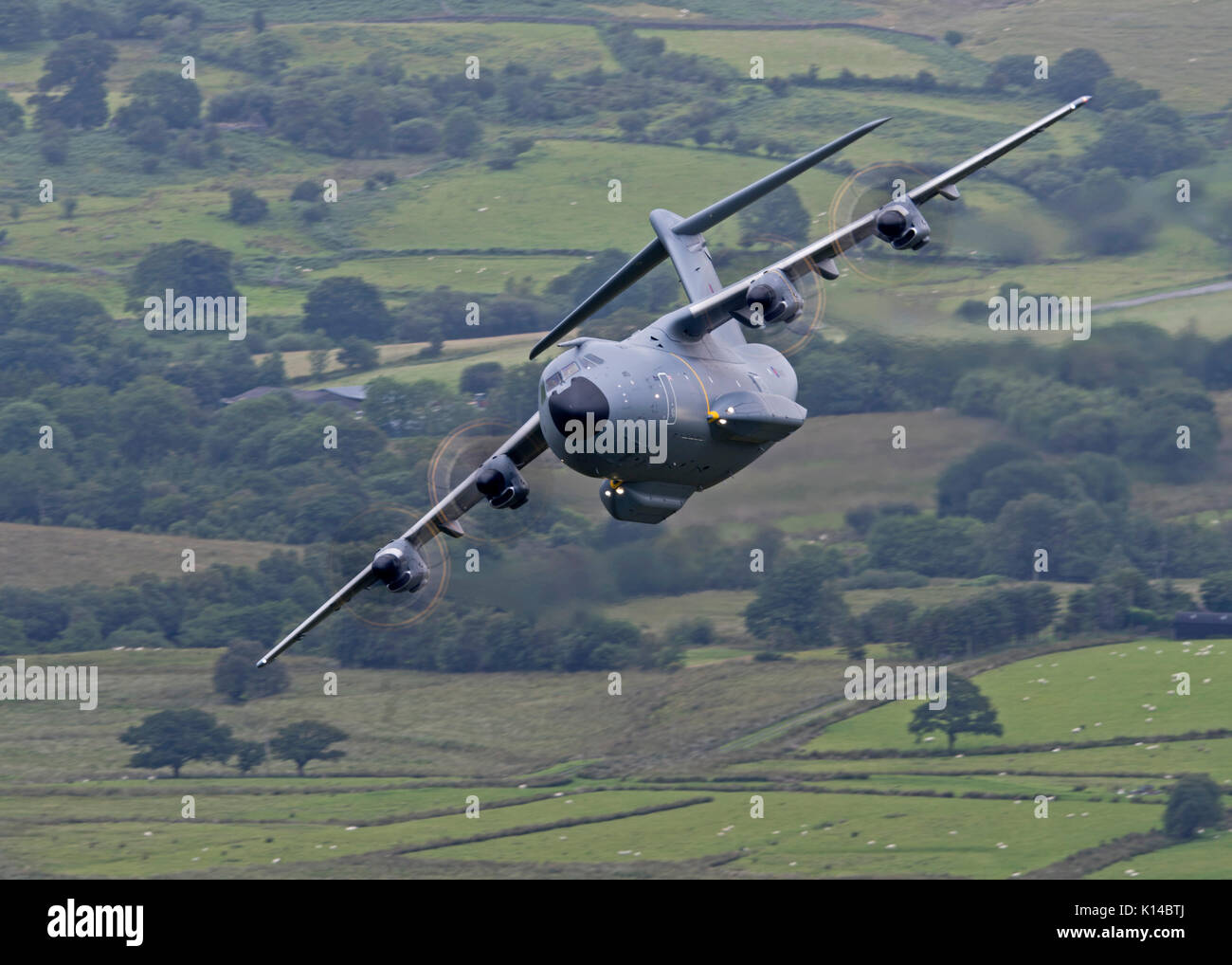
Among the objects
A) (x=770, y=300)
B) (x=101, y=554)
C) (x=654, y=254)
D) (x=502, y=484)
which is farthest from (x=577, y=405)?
(x=101, y=554)

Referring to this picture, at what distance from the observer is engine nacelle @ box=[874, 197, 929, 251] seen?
147 feet

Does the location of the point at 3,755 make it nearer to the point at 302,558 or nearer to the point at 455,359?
the point at 302,558

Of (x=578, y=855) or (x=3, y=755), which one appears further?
(x=3, y=755)

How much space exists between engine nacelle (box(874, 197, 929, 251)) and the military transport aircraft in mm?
22

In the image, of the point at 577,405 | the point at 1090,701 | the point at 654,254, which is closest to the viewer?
the point at 577,405

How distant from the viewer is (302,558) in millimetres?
131750

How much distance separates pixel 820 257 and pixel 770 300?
2.59 metres

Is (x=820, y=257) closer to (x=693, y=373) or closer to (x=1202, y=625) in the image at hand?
(x=693, y=373)

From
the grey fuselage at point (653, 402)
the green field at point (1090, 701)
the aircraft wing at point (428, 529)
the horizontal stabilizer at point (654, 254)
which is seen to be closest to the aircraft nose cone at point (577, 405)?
the grey fuselage at point (653, 402)

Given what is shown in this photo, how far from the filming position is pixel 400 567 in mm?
51062

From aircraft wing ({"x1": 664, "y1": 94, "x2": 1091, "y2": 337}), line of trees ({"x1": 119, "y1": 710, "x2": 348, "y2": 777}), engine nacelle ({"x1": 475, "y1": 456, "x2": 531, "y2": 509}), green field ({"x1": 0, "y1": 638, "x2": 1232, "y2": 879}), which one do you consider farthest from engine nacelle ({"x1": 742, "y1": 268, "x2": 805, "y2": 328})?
line of trees ({"x1": 119, "y1": 710, "x2": 348, "y2": 777})

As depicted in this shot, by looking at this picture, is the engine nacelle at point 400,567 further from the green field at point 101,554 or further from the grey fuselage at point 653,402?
the green field at point 101,554
